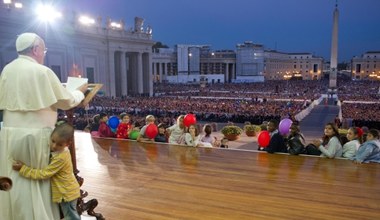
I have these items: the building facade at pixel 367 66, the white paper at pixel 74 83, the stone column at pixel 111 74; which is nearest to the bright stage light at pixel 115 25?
the stone column at pixel 111 74

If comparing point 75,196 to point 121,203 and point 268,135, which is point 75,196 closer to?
point 121,203

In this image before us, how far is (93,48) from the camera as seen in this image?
41094mm

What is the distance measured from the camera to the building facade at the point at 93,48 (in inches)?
1198

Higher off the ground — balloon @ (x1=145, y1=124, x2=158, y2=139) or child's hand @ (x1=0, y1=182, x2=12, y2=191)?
child's hand @ (x1=0, y1=182, x2=12, y2=191)

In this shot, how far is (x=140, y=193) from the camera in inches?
201

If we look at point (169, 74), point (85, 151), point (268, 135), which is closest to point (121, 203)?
point (85, 151)

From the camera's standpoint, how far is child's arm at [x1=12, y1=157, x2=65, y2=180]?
2.81 meters

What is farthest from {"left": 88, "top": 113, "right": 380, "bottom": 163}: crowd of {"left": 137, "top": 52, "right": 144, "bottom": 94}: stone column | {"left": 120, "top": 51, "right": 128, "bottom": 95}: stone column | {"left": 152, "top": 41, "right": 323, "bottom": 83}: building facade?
{"left": 152, "top": 41, "right": 323, "bottom": 83}: building facade

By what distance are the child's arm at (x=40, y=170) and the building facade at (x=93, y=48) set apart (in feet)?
99.0

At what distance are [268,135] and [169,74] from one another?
4232 inches

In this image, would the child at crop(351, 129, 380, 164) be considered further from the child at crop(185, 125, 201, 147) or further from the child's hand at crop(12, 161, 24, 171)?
the child's hand at crop(12, 161, 24, 171)

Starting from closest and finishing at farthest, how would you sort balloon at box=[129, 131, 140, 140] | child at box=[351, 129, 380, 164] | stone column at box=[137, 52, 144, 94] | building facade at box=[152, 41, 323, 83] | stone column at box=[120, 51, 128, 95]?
child at box=[351, 129, 380, 164] < balloon at box=[129, 131, 140, 140] < stone column at box=[120, 51, 128, 95] < stone column at box=[137, 52, 144, 94] < building facade at box=[152, 41, 323, 83]

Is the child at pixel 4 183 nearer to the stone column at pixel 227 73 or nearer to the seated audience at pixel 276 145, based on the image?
the seated audience at pixel 276 145

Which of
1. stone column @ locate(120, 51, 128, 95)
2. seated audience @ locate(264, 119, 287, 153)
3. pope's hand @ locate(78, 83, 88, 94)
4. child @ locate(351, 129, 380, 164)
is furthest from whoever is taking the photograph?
stone column @ locate(120, 51, 128, 95)
